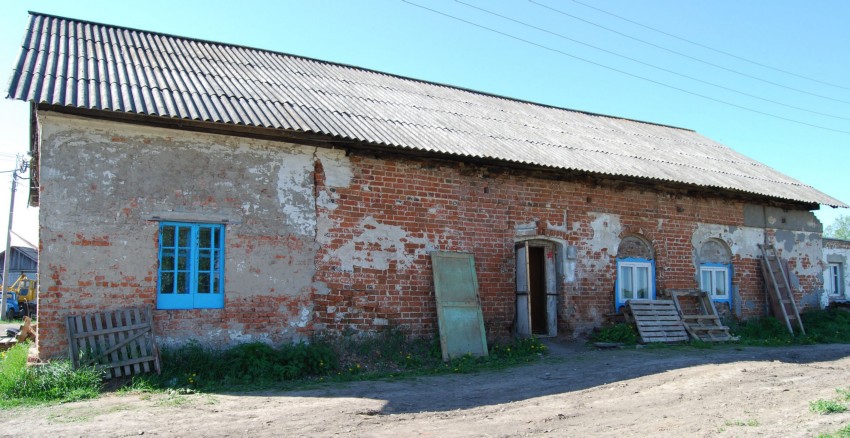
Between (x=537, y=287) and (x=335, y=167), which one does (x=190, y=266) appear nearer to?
(x=335, y=167)

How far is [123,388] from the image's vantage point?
717cm

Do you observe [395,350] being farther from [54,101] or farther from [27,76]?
[27,76]

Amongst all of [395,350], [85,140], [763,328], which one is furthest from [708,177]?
[85,140]

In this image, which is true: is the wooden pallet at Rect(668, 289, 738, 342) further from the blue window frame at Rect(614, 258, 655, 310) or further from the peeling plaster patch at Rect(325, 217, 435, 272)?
the peeling plaster patch at Rect(325, 217, 435, 272)

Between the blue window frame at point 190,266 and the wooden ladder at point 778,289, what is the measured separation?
11.8 m

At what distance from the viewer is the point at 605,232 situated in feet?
39.4

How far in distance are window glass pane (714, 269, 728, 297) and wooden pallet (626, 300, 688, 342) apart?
A: 1915 mm

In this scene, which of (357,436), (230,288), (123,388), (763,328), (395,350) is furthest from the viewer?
(763,328)

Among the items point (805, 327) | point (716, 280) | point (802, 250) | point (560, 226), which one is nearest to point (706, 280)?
point (716, 280)

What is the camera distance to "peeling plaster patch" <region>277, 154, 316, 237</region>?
29.4ft

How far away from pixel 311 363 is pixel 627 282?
6.82 metres

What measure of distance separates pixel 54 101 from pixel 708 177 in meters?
12.2

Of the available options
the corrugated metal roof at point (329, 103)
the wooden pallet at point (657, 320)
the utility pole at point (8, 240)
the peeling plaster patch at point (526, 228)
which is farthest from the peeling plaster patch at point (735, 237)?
the utility pole at point (8, 240)

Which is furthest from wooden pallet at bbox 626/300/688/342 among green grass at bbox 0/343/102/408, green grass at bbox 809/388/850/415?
green grass at bbox 0/343/102/408
